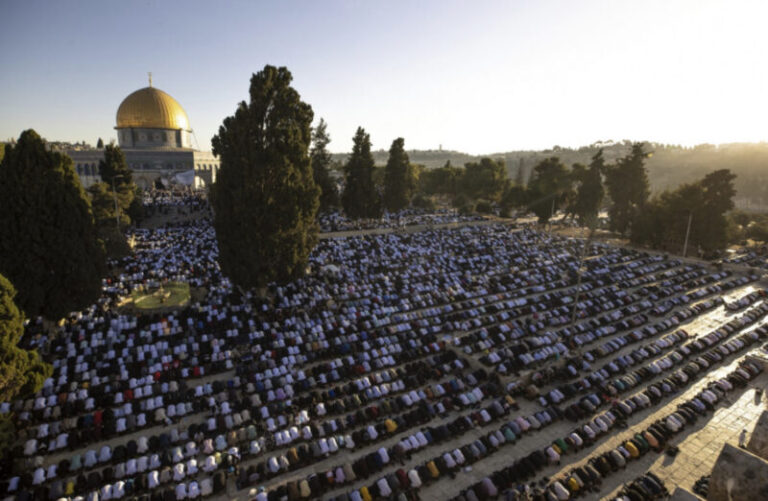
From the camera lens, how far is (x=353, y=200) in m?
44.9

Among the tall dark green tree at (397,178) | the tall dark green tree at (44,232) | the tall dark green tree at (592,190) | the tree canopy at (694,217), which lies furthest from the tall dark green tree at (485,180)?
the tall dark green tree at (44,232)

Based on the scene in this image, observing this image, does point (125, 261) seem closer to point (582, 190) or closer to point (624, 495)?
point (624, 495)

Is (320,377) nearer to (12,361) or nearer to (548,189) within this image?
(12,361)

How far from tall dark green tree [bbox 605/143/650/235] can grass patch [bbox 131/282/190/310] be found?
167ft

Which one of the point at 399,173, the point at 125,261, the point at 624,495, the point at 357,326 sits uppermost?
the point at 399,173

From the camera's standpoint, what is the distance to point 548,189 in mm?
52656

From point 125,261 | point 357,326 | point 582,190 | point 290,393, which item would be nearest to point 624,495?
point 290,393

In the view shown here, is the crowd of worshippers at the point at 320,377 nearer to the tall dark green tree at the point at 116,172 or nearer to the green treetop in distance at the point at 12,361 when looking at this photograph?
the green treetop in distance at the point at 12,361

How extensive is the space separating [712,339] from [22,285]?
38394 millimetres

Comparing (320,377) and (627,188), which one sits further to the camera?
(627,188)

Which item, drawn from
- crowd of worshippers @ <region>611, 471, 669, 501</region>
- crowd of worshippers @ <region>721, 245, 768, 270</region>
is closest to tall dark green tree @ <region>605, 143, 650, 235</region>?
crowd of worshippers @ <region>721, 245, 768, 270</region>

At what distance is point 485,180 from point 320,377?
5169cm

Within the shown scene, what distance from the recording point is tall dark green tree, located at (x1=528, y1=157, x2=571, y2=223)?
5125 centimetres

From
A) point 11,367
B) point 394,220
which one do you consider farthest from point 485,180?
point 11,367
